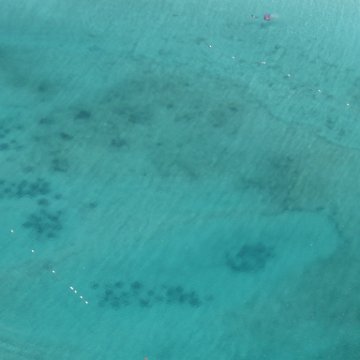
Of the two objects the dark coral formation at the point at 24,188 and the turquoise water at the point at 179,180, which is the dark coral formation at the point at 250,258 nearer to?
the turquoise water at the point at 179,180

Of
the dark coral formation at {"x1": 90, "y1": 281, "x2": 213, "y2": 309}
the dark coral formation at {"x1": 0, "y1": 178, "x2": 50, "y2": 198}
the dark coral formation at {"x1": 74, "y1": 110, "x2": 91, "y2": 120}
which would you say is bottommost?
the dark coral formation at {"x1": 90, "y1": 281, "x2": 213, "y2": 309}

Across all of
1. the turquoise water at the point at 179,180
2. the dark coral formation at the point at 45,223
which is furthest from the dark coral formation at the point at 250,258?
the dark coral formation at the point at 45,223

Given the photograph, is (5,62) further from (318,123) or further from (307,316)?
(307,316)

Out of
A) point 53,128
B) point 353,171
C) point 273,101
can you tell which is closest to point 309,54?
point 273,101

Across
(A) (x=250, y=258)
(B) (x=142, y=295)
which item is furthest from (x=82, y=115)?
(A) (x=250, y=258)

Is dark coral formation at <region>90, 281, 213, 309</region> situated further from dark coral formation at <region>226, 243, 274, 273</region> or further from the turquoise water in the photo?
dark coral formation at <region>226, 243, 274, 273</region>

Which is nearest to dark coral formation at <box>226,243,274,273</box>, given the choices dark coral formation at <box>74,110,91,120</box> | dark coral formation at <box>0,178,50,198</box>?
dark coral formation at <box>0,178,50,198</box>
